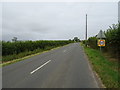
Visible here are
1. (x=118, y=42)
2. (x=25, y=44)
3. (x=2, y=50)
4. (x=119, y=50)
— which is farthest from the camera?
(x=25, y=44)

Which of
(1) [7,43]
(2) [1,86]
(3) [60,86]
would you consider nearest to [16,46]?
(1) [7,43]

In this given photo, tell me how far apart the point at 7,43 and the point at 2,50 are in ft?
4.74

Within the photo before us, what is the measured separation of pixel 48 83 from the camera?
5559mm

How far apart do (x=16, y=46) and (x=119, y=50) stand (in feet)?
51.1

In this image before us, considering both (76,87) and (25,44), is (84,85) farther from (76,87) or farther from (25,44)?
(25,44)

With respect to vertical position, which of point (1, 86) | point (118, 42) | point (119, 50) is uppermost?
point (118, 42)

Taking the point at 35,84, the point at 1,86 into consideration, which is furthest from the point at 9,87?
the point at 35,84

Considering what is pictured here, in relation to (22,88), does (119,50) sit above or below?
above

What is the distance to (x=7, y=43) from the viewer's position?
1781 centimetres

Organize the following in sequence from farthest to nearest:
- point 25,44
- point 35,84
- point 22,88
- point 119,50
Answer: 1. point 25,44
2. point 119,50
3. point 35,84
4. point 22,88

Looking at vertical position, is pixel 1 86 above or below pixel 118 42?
below

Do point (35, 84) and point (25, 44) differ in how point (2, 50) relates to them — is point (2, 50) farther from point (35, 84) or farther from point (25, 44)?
point (35, 84)

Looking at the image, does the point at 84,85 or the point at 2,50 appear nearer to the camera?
the point at 84,85

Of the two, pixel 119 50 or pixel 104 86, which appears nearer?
pixel 104 86
